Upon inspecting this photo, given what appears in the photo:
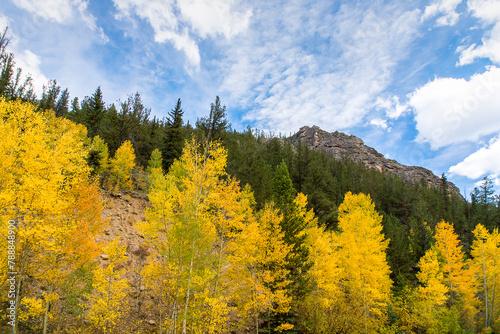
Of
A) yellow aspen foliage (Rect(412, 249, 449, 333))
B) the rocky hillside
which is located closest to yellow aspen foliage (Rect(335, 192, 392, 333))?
yellow aspen foliage (Rect(412, 249, 449, 333))

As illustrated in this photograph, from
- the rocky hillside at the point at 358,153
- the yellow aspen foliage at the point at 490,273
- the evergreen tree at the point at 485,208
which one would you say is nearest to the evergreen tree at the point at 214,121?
the yellow aspen foliage at the point at 490,273

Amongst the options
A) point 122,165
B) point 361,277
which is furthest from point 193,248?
point 122,165

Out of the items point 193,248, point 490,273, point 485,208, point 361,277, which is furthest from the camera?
point 485,208

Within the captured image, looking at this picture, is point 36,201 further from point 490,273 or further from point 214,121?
point 490,273

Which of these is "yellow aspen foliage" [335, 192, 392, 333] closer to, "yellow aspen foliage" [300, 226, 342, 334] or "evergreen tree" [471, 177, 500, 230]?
"yellow aspen foliage" [300, 226, 342, 334]

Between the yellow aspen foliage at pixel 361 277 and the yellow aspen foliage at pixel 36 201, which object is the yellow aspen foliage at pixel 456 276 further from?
the yellow aspen foliage at pixel 36 201

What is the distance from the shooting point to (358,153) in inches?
5512

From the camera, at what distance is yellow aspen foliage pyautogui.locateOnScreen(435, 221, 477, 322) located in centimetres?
2484

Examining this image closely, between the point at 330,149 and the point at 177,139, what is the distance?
120 m

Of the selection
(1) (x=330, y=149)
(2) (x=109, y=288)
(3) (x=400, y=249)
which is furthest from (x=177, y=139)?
(1) (x=330, y=149)

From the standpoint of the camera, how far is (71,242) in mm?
11625

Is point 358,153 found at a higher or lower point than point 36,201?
higher

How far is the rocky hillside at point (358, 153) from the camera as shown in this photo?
13212 centimetres

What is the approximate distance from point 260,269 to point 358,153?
140796mm
